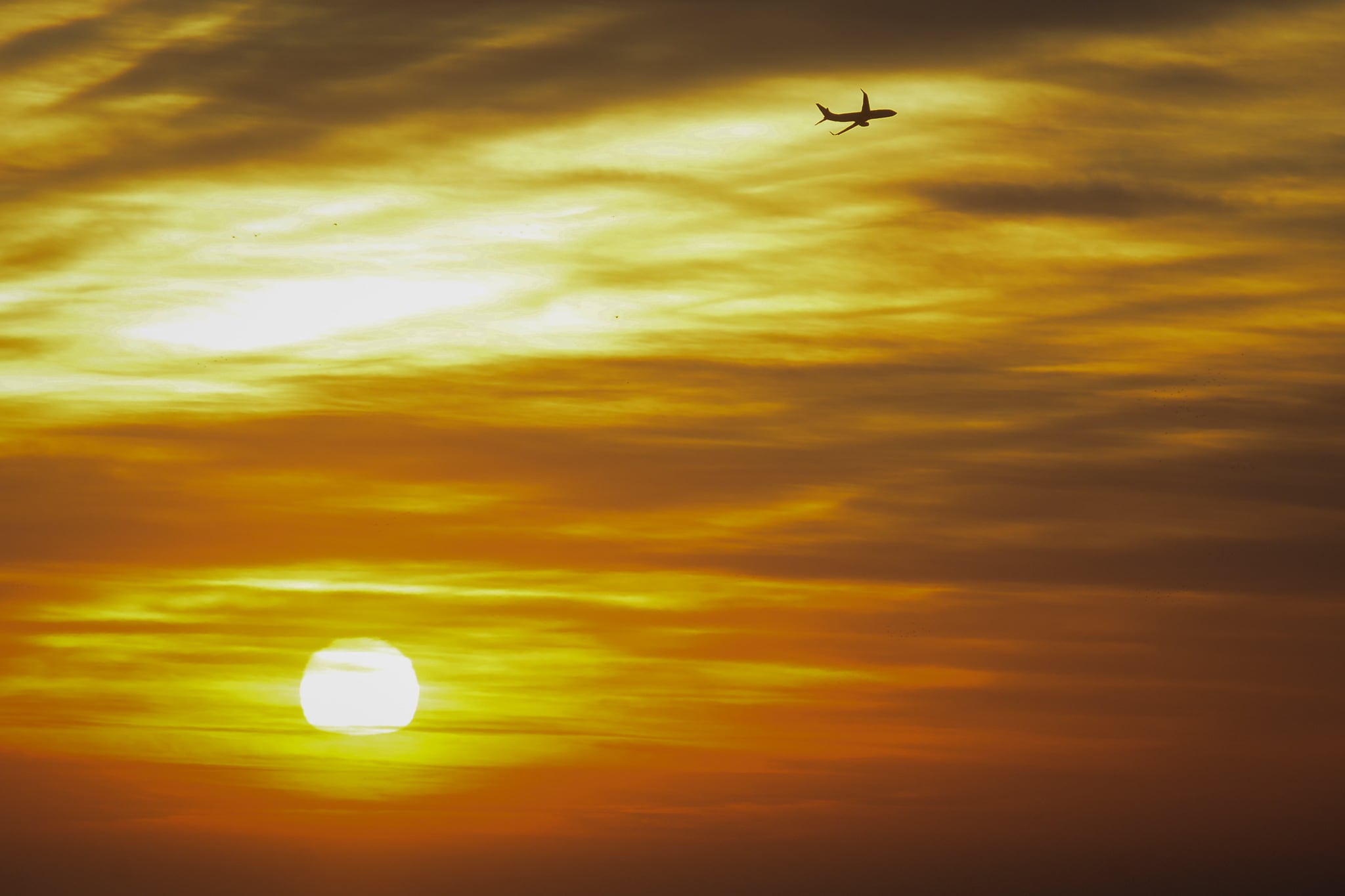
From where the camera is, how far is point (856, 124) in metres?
139
